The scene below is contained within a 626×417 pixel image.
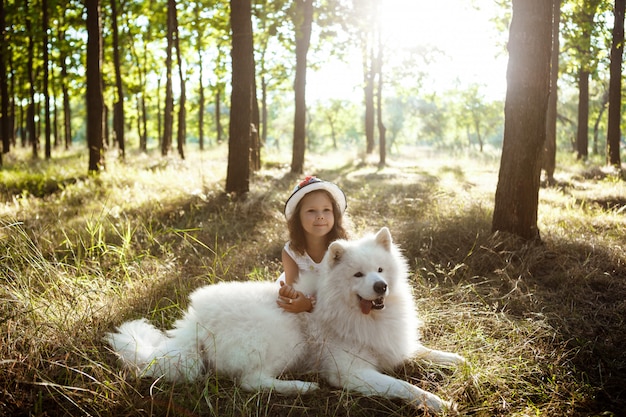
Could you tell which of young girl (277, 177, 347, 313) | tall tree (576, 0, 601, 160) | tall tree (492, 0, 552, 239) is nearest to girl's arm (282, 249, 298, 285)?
young girl (277, 177, 347, 313)

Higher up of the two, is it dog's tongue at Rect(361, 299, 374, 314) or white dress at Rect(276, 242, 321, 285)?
white dress at Rect(276, 242, 321, 285)

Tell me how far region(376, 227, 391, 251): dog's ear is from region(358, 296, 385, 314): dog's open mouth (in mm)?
387

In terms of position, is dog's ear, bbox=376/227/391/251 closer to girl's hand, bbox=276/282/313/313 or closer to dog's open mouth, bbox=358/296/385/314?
dog's open mouth, bbox=358/296/385/314

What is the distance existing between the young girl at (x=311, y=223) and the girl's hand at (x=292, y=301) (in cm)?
38

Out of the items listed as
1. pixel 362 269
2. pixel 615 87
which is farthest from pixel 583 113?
pixel 362 269

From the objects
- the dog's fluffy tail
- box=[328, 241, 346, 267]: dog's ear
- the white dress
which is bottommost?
the dog's fluffy tail

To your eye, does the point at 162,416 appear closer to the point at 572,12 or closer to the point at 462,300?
the point at 462,300

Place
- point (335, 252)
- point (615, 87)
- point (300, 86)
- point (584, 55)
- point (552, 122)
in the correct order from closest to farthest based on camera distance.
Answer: point (335, 252) → point (552, 122) → point (300, 86) → point (584, 55) → point (615, 87)

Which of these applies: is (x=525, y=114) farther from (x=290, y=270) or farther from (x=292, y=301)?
(x=292, y=301)

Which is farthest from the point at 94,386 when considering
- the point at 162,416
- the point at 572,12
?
the point at 572,12

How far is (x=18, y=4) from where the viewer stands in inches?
639

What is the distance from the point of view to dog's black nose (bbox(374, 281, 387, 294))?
2.83 meters

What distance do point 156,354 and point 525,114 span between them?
188 inches

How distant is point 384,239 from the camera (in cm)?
311
